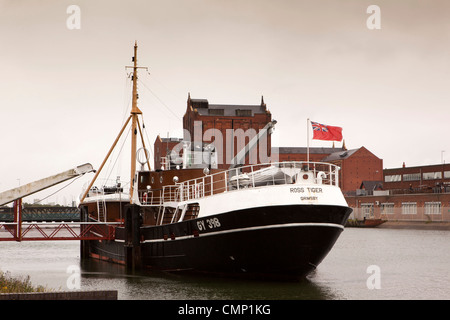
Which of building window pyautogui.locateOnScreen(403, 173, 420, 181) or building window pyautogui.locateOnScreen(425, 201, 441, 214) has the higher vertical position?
building window pyautogui.locateOnScreen(403, 173, 420, 181)

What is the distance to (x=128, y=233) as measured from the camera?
29969mm

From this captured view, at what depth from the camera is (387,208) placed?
106 meters

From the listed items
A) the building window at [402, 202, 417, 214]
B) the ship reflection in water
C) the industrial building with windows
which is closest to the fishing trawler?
the ship reflection in water

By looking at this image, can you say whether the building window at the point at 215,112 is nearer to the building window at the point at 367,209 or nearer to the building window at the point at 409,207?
the building window at the point at 367,209

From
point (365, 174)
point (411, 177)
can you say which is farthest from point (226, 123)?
point (411, 177)

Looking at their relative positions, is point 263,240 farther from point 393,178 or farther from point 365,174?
point 365,174

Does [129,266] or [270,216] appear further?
[129,266]

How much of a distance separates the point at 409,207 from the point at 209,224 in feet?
274

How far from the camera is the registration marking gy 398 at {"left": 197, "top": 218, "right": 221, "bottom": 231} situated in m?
23.8

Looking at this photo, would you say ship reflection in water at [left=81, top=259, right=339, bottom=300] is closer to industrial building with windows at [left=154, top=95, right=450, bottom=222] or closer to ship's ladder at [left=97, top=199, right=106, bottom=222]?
ship's ladder at [left=97, top=199, right=106, bottom=222]

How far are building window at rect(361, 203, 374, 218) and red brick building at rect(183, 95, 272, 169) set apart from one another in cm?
2553
